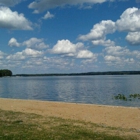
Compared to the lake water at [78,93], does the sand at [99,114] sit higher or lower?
higher

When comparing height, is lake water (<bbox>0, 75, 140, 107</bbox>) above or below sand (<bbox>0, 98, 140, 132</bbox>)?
below

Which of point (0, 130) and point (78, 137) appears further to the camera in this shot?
point (0, 130)

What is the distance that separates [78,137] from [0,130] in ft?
10.9

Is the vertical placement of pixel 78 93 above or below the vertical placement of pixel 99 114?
below

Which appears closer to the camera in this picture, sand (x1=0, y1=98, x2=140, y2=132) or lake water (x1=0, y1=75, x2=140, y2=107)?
sand (x1=0, y1=98, x2=140, y2=132)

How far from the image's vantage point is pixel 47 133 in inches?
383

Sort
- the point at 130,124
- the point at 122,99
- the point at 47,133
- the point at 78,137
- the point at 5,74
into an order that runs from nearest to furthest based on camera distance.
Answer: the point at 78,137
the point at 47,133
the point at 130,124
the point at 122,99
the point at 5,74

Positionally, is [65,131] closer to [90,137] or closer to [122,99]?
[90,137]

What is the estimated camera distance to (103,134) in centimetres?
980

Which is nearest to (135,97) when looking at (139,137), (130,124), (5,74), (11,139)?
(130,124)

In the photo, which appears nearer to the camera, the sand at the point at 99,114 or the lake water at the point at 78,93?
the sand at the point at 99,114

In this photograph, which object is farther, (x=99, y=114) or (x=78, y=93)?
(x=78, y=93)

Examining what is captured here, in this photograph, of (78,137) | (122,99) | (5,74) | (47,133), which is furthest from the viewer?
(5,74)

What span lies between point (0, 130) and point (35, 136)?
5.93 ft
